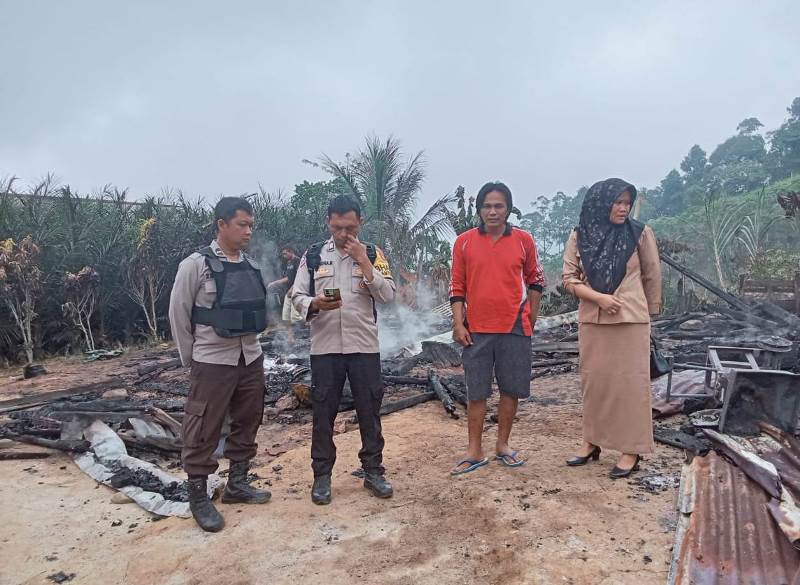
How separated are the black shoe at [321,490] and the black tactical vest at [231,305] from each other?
1.00 meters

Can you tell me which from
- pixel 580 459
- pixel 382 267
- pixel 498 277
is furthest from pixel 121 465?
pixel 580 459

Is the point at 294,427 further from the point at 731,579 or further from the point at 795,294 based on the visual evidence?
the point at 795,294

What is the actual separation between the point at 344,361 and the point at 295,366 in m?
4.73

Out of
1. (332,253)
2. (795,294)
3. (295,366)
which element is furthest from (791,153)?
(332,253)

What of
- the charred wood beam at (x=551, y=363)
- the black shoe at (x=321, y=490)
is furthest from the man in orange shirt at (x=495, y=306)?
the charred wood beam at (x=551, y=363)

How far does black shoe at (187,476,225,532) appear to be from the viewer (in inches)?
113

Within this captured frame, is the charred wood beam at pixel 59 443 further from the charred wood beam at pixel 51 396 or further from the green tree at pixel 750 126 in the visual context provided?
the green tree at pixel 750 126

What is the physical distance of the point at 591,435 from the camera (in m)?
3.44

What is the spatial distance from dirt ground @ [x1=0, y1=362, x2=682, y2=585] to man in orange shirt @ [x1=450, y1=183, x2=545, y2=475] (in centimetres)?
45

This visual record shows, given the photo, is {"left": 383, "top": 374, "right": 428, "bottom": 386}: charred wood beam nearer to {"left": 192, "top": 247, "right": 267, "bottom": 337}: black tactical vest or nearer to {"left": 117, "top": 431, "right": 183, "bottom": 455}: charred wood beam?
{"left": 117, "top": 431, "right": 183, "bottom": 455}: charred wood beam

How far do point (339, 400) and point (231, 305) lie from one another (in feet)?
2.84

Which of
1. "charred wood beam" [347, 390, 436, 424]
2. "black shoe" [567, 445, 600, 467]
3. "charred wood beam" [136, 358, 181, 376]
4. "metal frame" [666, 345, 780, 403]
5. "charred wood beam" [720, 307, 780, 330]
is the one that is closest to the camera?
"black shoe" [567, 445, 600, 467]

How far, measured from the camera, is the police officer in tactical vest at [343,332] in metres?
3.10

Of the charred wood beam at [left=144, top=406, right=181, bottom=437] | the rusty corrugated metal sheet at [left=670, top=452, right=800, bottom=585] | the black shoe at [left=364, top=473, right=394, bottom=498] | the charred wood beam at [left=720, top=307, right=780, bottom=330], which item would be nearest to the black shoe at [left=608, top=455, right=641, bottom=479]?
the rusty corrugated metal sheet at [left=670, top=452, right=800, bottom=585]
